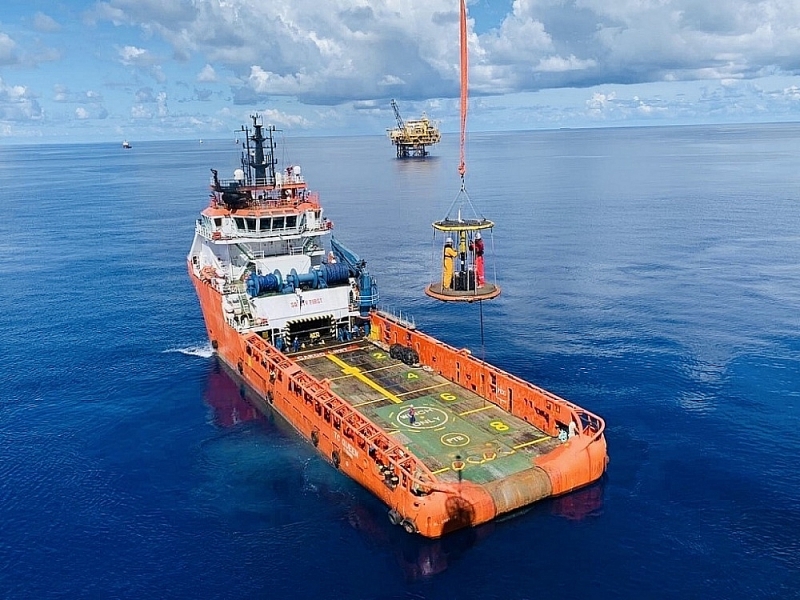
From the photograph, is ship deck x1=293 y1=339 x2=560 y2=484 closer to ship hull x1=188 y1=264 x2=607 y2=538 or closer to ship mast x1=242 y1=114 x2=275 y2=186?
ship hull x1=188 y1=264 x2=607 y2=538

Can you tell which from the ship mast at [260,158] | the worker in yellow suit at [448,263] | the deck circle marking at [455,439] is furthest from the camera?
the ship mast at [260,158]

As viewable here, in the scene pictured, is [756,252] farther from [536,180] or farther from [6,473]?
[536,180]

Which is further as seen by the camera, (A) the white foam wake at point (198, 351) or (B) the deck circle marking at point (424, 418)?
(A) the white foam wake at point (198, 351)

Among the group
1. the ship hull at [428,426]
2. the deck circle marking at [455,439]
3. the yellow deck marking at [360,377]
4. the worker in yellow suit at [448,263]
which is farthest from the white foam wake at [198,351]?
the deck circle marking at [455,439]

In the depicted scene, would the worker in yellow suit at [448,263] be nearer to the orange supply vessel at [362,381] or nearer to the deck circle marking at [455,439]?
the orange supply vessel at [362,381]

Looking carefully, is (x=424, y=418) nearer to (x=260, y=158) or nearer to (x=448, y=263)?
(x=448, y=263)

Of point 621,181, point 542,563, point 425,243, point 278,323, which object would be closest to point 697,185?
point 621,181
